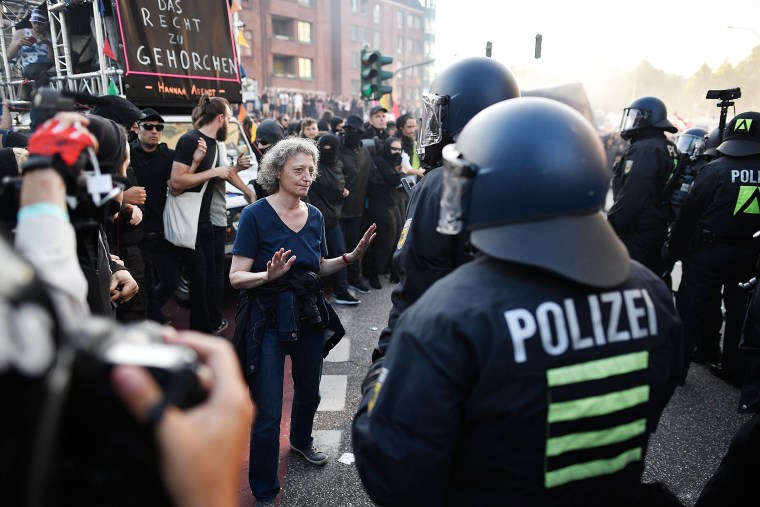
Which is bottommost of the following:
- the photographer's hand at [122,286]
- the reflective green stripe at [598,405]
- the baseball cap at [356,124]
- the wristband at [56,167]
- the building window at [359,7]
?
the photographer's hand at [122,286]

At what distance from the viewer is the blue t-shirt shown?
2.88 meters

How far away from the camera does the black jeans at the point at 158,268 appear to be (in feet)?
14.6

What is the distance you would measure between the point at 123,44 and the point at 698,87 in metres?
69.8

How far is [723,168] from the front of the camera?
412 cm

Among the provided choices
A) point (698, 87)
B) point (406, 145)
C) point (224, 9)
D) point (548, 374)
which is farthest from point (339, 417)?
point (698, 87)

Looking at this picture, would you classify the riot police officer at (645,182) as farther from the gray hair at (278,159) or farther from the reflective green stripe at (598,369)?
the reflective green stripe at (598,369)

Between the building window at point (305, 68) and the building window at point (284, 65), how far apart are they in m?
0.60

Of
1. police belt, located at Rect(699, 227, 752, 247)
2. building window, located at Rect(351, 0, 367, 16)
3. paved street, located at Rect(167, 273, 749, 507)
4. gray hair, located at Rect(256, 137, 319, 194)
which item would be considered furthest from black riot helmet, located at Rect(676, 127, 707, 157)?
building window, located at Rect(351, 0, 367, 16)

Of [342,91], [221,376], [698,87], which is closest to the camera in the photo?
[221,376]

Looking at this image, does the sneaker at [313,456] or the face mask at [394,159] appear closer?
the sneaker at [313,456]

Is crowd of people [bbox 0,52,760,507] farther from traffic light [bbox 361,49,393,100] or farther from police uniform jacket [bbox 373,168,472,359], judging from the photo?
traffic light [bbox 361,49,393,100]

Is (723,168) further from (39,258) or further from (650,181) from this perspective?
(39,258)

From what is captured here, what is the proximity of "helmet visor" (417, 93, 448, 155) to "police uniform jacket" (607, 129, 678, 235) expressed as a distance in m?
2.69

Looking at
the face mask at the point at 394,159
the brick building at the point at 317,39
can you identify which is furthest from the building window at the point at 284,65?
the face mask at the point at 394,159
